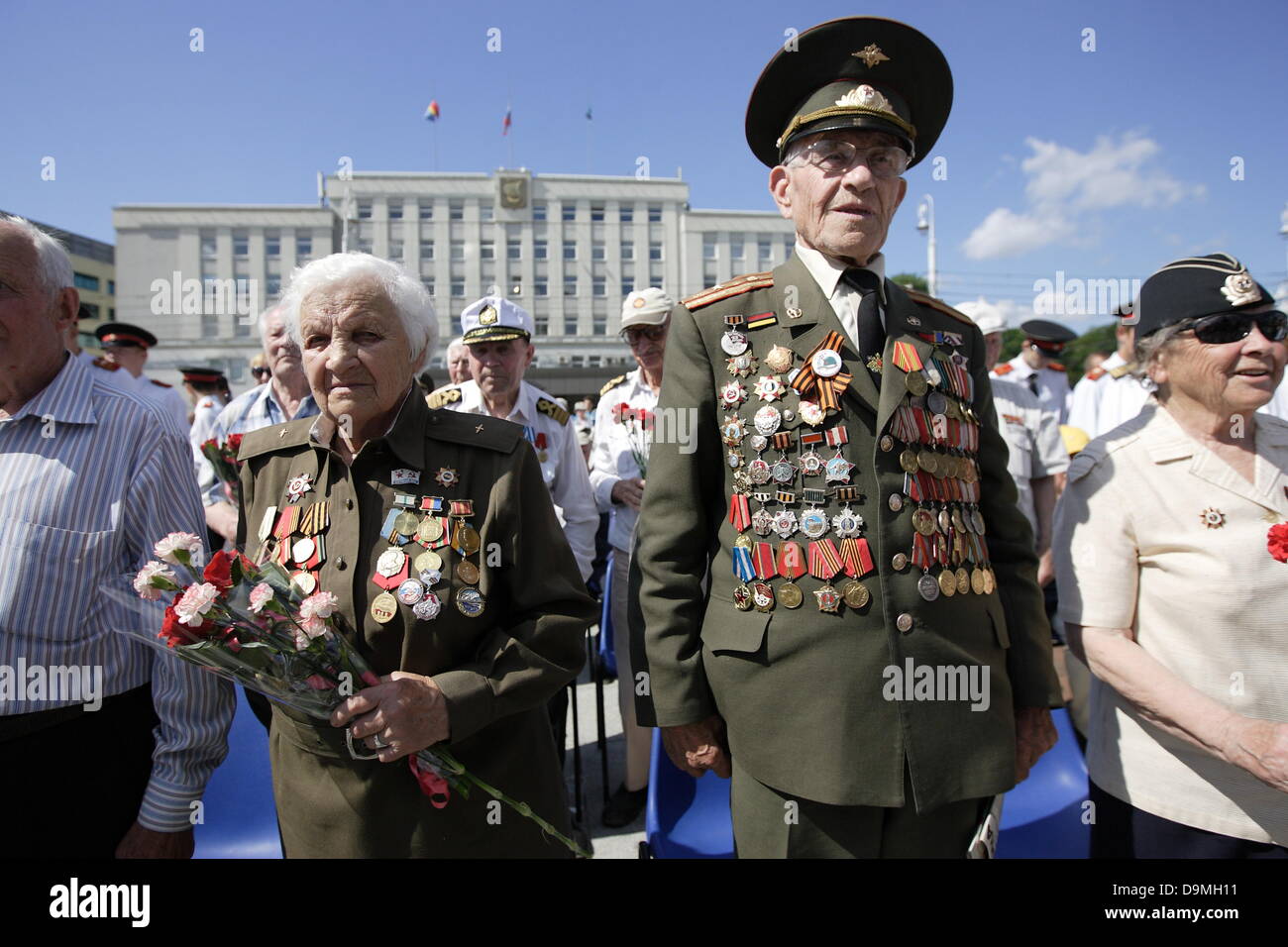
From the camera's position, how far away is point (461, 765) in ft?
5.95

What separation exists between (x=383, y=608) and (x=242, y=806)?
1.81 metres

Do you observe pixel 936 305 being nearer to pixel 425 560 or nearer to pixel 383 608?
pixel 425 560

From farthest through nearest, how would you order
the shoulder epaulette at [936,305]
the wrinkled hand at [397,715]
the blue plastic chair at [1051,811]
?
the blue plastic chair at [1051,811], the shoulder epaulette at [936,305], the wrinkled hand at [397,715]

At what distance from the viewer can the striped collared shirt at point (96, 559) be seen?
182 cm

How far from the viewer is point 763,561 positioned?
1.81m

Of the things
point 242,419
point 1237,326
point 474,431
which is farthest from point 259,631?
point 242,419

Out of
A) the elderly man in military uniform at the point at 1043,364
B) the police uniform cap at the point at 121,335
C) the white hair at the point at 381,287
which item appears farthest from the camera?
the police uniform cap at the point at 121,335

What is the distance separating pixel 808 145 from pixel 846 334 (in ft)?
1.63

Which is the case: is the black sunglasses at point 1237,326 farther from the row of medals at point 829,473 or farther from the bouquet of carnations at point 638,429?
the bouquet of carnations at point 638,429

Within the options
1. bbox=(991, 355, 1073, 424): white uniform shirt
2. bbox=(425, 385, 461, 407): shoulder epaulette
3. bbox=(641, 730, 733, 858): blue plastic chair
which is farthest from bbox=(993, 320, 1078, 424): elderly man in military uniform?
bbox=(641, 730, 733, 858): blue plastic chair

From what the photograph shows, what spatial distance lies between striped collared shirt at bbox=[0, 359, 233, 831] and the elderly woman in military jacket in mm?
212

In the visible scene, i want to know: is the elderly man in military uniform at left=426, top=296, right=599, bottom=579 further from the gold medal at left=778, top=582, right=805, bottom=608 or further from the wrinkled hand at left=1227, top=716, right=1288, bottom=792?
the wrinkled hand at left=1227, top=716, right=1288, bottom=792

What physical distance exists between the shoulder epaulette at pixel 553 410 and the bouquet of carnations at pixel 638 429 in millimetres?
346

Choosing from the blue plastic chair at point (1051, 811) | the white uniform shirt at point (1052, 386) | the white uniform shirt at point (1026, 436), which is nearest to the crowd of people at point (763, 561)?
the blue plastic chair at point (1051, 811)
